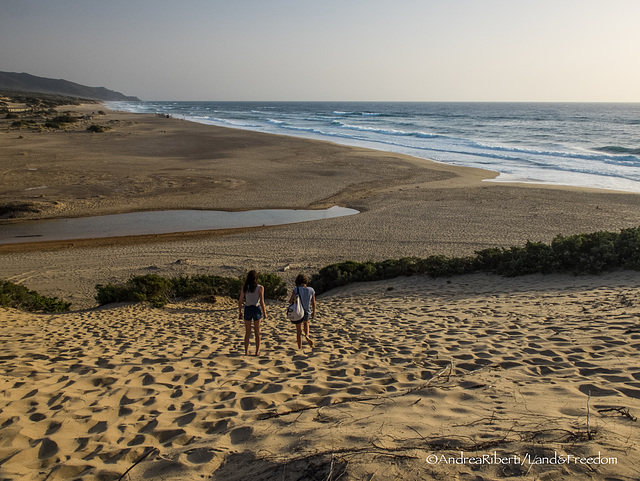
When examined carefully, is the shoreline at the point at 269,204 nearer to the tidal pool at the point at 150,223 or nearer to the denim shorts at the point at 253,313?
the tidal pool at the point at 150,223

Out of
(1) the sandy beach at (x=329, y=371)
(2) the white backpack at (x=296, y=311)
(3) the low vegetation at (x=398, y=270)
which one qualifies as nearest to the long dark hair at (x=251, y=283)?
(2) the white backpack at (x=296, y=311)

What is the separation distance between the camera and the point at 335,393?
4879mm

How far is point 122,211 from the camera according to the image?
18922 mm

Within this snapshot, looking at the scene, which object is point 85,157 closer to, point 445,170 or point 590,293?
point 445,170

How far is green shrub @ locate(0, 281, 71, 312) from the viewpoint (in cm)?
917

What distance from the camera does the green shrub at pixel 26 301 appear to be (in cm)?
917

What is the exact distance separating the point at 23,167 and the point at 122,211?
12190 millimetres

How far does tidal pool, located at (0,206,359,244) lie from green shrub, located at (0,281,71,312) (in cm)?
635

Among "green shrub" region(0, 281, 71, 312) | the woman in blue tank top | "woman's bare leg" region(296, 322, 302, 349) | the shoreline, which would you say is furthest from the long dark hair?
the shoreline

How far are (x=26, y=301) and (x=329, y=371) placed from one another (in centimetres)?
726

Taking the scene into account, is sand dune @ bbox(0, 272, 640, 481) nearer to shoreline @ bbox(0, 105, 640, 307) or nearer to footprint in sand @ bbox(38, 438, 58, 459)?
footprint in sand @ bbox(38, 438, 58, 459)

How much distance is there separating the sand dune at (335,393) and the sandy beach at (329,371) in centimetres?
2

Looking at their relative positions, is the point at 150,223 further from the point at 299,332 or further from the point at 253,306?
the point at 299,332

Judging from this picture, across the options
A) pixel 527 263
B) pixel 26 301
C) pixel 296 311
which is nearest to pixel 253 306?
pixel 296 311
